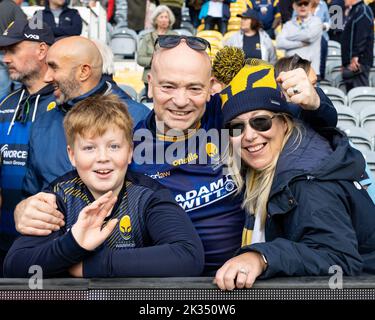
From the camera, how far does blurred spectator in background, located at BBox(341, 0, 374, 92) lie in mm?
8805

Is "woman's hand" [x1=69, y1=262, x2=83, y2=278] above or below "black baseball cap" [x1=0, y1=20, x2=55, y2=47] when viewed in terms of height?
below

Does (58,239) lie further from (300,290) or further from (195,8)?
(195,8)

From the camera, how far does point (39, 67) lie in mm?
4637

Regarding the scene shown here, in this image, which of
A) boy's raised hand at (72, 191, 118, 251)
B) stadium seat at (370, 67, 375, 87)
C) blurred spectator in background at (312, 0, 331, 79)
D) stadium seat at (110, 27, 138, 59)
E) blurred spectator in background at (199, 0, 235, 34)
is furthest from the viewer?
blurred spectator in background at (199, 0, 235, 34)

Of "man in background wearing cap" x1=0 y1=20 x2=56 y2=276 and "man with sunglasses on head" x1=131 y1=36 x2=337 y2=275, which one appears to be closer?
"man with sunglasses on head" x1=131 y1=36 x2=337 y2=275

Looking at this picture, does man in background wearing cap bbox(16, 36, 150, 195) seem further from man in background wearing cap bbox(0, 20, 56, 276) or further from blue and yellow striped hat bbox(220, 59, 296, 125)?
blue and yellow striped hat bbox(220, 59, 296, 125)

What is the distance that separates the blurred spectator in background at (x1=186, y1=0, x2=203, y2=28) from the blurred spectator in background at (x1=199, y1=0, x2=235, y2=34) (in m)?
0.49

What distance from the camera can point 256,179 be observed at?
8.76ft

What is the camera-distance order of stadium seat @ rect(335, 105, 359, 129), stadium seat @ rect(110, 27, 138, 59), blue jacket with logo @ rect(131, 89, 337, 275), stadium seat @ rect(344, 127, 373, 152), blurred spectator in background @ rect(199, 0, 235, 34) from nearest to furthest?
blue jacket with logo @ rect(131, 89, 337, 275), stadium seat @ rect(344, 127, 373, 152), stadium seat @ rect(335, 105, 359, 129), stadium seat @ rect(110, 27, 138, 59), blurred spectator in background @ rect(199, 0, 235, 34)

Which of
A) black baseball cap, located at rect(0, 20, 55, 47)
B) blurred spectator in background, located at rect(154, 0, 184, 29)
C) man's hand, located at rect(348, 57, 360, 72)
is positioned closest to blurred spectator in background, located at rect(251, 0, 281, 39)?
blurred spectator in background, located at rect(154, 0, 184, 29)

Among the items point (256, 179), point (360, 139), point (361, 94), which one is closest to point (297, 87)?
point (256, 179)

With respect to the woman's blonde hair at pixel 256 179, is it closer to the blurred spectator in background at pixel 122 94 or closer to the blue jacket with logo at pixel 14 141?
the blurred spectator in background at pixel 122 94

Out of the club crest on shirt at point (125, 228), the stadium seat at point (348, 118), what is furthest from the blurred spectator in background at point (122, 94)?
the stadium seat at point (348, 118)

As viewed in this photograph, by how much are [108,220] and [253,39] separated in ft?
21.9
